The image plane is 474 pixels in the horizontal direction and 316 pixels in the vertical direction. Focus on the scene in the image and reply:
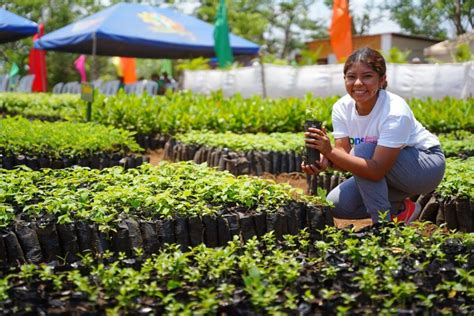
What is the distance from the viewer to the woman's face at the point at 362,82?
132 inches

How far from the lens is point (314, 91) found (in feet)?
36.5

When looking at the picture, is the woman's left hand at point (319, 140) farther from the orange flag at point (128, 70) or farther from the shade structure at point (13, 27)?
the orange flag at point (128, 70)

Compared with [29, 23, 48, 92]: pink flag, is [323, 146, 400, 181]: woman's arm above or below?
below

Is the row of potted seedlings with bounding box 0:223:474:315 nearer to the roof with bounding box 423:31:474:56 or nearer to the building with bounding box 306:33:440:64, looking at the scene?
the roof with bounding box 423:31:474:56

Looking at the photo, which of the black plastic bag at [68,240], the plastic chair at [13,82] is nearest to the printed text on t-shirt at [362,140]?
the black plastic bag at [68,240]

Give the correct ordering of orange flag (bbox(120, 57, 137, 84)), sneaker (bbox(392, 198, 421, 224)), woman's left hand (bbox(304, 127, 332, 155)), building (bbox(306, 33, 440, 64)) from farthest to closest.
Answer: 1. building (bbox(306, 33, 440, 64))
2. orange flag (bbox(120, 57, 137, 84))
3. sneaker (bbox(392, 198, 421, 224))
4. woman's left hand (bbox(304, 127, 332, 155))

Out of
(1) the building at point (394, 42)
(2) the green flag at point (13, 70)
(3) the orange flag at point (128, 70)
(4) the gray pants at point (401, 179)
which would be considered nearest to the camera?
(4) the gray pants at point (401, 179)

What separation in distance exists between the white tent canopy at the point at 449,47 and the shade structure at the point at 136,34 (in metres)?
4.70

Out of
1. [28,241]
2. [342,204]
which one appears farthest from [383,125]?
[28,241]

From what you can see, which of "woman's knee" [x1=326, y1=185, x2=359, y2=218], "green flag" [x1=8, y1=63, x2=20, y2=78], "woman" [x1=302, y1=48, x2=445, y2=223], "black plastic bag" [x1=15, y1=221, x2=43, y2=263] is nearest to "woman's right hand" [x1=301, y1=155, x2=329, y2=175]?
"woman" [x1=302, y1=48, x2=445, y2=223]

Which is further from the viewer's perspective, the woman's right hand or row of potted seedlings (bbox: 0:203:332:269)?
the woman's right hand

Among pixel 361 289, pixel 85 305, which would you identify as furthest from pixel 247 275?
pixel 85 305

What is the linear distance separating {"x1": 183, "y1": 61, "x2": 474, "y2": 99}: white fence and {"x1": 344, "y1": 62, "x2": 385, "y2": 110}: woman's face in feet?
21.2

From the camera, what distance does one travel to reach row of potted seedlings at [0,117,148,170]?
17.8ft
